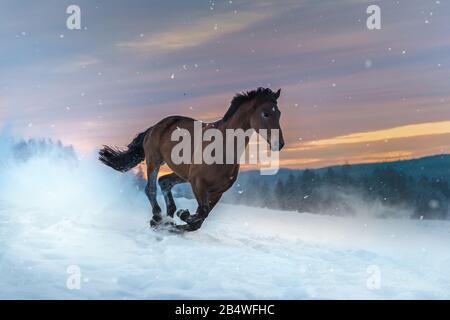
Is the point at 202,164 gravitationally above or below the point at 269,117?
below

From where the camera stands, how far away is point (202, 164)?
25.1ft

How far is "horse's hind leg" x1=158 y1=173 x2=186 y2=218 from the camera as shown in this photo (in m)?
8.51

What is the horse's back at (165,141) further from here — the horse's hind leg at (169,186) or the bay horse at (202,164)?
the horse's hind leg at (169,186)

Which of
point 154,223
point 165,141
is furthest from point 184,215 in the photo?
point 165,141

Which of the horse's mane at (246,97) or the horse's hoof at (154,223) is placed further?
the horse's hoof at (154,223)

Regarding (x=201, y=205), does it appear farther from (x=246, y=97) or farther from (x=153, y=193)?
(x=246, y=97)

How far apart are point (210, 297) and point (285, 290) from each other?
89cm

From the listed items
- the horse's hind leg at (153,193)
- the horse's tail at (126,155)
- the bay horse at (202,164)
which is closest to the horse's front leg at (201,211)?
the bay horse at (202,164)

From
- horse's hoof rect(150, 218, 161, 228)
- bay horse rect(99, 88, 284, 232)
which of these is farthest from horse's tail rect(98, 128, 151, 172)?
horse's hoof rect(150, 218, 161, 228)

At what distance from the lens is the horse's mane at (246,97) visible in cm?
747

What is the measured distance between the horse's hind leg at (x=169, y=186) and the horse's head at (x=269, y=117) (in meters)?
1.71

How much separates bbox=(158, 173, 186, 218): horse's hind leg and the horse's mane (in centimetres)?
140

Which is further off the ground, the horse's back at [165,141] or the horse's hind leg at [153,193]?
the horse's back at [165,141]

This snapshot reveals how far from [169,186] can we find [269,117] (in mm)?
2096
